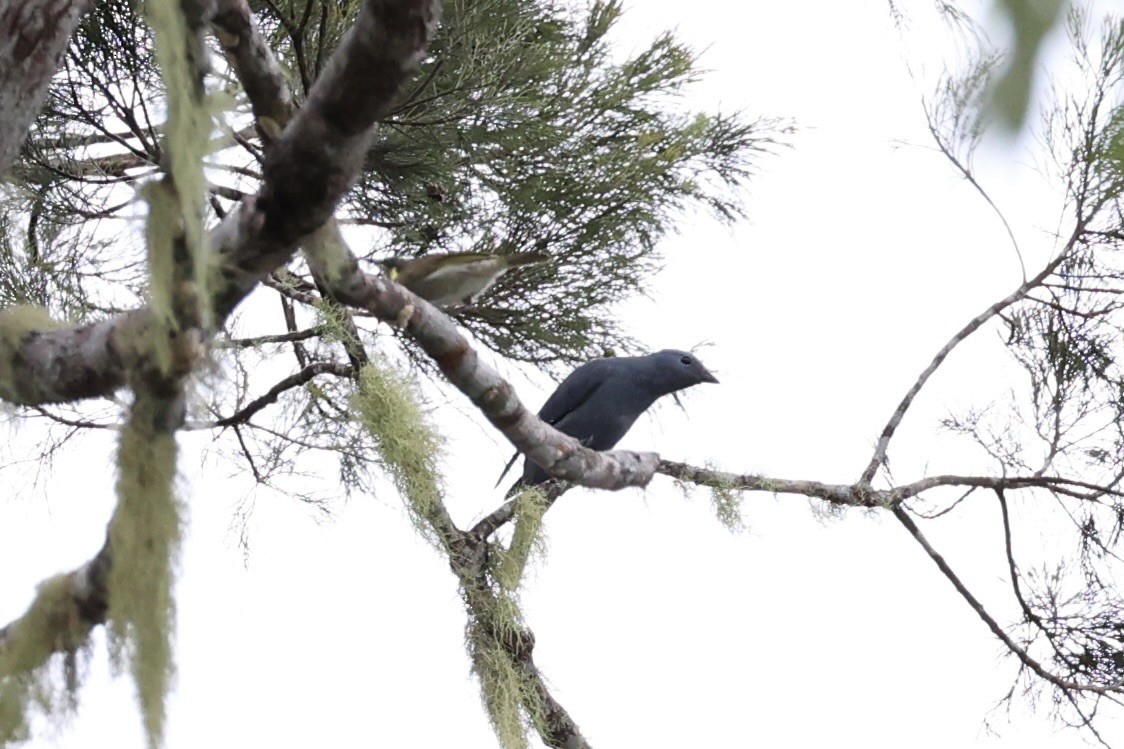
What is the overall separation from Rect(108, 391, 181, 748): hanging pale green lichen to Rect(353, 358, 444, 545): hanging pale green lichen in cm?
54

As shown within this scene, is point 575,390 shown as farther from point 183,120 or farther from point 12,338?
point 183,120

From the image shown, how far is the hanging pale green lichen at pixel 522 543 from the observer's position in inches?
54.2

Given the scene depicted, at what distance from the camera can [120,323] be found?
730 millimetres

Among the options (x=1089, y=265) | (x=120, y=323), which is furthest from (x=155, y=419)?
(x=1089, y=265)

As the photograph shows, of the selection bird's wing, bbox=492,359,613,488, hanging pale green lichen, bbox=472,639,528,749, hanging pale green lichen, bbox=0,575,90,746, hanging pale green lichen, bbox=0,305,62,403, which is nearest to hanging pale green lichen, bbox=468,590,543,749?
hanging pale green lichen, bbox=472,639,528,749

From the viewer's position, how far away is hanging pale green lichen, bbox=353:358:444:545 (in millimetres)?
1231

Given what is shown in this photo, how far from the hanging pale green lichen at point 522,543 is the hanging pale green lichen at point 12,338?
0.68 m

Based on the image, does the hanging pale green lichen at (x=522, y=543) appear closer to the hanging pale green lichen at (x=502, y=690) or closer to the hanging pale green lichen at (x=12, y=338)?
the hanging pale green lichen at (x=502, y=690)

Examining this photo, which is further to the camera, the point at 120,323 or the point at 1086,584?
the point at 1086,584

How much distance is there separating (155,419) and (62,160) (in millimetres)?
1010

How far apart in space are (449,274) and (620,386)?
35 cm

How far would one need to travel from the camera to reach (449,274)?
58.9 inches

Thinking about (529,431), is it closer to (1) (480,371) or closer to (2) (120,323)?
(1) (480,371)

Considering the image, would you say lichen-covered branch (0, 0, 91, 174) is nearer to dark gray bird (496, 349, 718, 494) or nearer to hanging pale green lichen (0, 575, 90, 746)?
hanging pale green lichen (0, 575, 90, 746)
